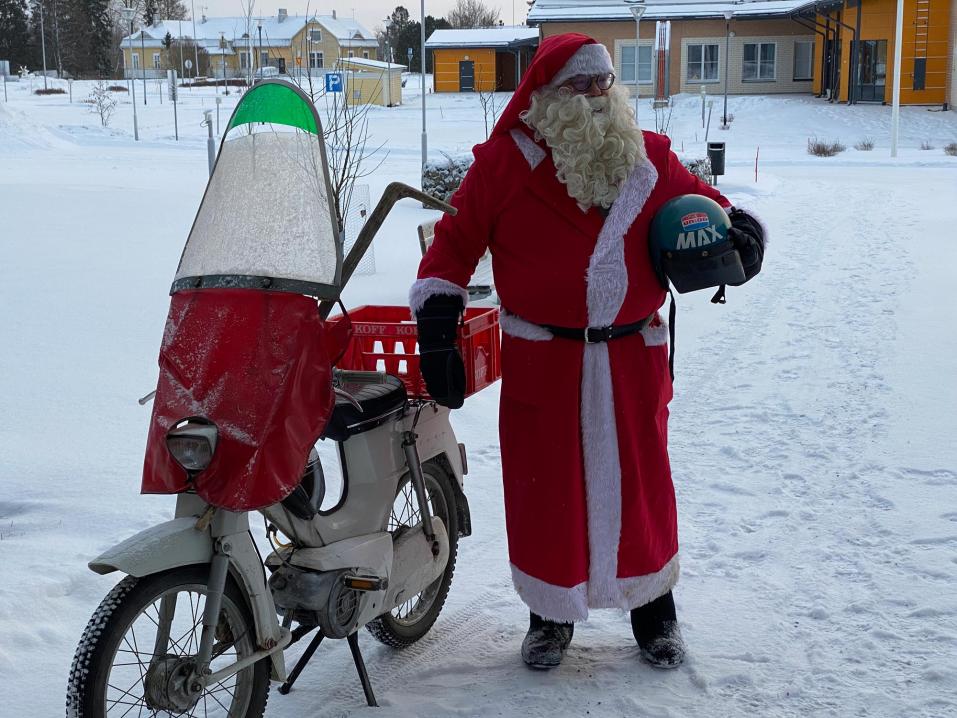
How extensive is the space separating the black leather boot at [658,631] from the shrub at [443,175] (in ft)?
38.8

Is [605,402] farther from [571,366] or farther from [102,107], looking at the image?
[102,107]

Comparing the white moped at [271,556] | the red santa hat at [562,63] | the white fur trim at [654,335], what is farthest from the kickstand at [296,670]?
the red santa hat at [562,63]

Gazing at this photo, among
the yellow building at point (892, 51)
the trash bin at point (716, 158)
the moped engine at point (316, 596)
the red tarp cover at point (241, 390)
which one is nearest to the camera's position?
the red tarp cover at point (241, 390)

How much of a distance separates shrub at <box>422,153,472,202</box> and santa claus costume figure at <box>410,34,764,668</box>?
38.7 feet

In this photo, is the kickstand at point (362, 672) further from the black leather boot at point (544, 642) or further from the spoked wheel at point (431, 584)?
the black leather boot at point (544, 642)

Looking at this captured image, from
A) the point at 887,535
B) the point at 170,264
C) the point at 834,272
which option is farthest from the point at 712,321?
the point at 170,264

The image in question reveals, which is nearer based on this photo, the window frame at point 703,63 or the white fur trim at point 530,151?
the white fur trim at point 530,151

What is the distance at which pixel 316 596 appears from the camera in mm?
2945

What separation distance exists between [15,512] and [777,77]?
151ft

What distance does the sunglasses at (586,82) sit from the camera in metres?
3.20

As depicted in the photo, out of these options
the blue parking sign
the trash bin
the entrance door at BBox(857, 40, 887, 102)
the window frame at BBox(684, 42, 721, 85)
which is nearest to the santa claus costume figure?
the blue parking sign

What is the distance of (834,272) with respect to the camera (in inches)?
416

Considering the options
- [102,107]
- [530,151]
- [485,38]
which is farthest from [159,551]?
[485,38]

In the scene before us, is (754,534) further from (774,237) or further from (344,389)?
(774,237)
